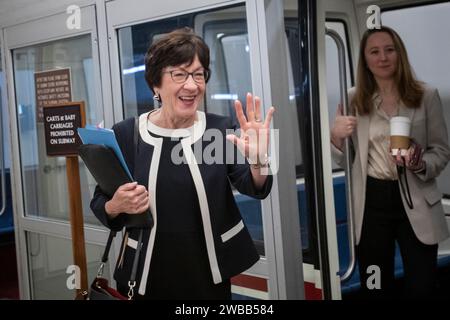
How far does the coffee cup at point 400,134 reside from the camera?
1857 mm

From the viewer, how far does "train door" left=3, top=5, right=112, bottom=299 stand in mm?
3061

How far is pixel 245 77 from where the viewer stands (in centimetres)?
270

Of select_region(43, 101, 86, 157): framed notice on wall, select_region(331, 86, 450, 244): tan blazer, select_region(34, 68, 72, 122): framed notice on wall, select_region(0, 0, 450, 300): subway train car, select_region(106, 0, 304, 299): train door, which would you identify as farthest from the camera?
select_region(34, 68, 72, 122): framed notice on wall

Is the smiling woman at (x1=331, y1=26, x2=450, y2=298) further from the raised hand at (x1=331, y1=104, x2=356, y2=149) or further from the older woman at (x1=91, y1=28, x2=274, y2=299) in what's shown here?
the older woman at (x1=91, y1=28, x2=274, y2=299)

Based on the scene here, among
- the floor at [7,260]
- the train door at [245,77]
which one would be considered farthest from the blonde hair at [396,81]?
the floor at [7,260]

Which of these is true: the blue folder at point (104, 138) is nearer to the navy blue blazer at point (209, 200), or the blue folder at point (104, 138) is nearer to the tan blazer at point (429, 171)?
the navy blue blazer at point (209, 200)

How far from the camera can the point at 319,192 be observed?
2125mm

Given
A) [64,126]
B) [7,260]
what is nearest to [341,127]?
[64,126]

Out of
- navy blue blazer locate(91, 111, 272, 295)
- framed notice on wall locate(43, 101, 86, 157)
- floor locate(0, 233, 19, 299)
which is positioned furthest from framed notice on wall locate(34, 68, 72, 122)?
floor locate(0, 233, 19, 299)

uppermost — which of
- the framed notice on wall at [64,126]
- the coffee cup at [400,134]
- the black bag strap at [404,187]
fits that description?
the framed notice on wall at [64,126]

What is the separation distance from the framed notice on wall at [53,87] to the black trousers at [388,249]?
1.81 m

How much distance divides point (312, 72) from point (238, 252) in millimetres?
756

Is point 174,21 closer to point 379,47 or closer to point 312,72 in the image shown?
point 312,72

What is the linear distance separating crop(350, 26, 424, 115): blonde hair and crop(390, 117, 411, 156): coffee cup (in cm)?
6
